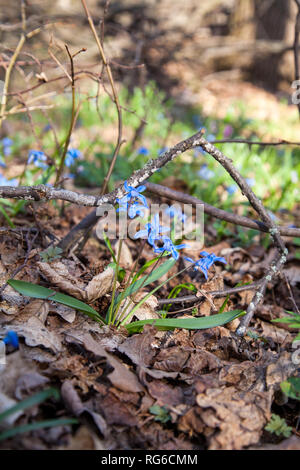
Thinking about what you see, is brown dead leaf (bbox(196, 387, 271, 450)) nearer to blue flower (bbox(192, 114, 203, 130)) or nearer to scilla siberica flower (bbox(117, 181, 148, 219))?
scilla siberica flower (bbox(117, 181, 148, 219))

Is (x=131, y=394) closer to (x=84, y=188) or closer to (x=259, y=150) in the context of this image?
(x=84, y=188)

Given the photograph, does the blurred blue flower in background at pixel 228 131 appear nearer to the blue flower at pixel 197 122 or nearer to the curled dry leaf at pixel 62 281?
the blue flower at pixel 197 122

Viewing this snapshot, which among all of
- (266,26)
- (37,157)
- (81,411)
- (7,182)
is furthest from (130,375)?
(266,26)

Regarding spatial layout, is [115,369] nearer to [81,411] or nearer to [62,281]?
[81,411]

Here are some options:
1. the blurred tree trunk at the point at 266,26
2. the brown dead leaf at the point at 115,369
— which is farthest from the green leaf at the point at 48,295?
the blurred tree trunk at the point at 266,26

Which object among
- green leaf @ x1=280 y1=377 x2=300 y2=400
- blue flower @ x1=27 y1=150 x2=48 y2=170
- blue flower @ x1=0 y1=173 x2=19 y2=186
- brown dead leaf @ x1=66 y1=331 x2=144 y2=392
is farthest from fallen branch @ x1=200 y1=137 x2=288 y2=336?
blue flower @ x1=0 y1=173 x2=19 y2=186

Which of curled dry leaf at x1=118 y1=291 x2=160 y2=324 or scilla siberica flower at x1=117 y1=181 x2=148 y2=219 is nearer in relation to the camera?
scilla siberica flower at x1=117 y1=181 x2=148 y2=219
